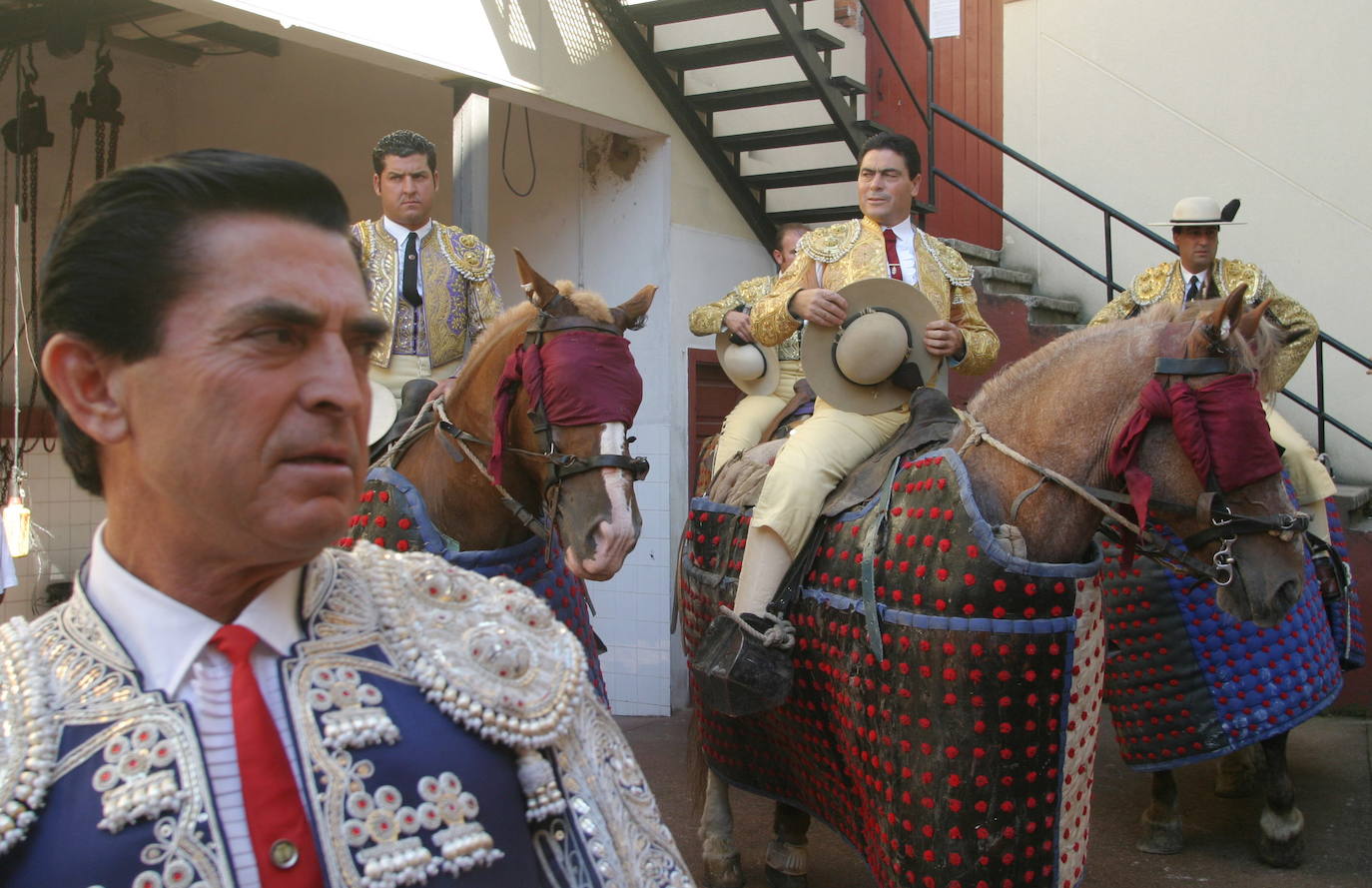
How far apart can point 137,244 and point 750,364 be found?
4676mm

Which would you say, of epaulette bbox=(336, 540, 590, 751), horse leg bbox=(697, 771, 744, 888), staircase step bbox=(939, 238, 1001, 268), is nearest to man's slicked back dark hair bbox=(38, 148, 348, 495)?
epaulette bbox=(336, 540, 590, 751)

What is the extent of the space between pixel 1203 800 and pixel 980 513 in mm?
3415

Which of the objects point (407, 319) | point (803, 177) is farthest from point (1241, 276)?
point (407, 319)

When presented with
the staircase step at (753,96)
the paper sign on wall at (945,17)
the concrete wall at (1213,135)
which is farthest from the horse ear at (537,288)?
the concrete wall at (1213,135)

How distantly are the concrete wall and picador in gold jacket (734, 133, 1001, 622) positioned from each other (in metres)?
→ 4.09

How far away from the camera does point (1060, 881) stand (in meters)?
2.74

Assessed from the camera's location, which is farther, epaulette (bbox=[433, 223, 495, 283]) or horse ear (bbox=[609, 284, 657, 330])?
epaulette (bbox=[433, 223, 495, 283])

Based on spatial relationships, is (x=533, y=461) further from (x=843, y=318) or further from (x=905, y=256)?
(x=905, y=256)

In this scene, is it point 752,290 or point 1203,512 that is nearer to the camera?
point 1203,512

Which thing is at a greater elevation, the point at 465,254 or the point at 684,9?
the point at 684,9

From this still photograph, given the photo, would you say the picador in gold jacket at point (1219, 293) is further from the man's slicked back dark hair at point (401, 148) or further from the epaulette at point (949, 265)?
the man's slicked back dark hair at point (401, 148)

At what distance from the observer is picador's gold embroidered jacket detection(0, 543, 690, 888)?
98cm

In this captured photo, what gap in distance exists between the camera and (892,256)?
3.96 metres

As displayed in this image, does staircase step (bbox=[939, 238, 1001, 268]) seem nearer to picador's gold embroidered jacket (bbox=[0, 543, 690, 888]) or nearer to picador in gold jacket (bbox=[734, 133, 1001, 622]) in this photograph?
picador in gold jacket (bbox=[734, 133, 1001, 622])
